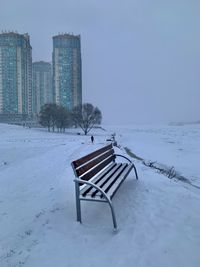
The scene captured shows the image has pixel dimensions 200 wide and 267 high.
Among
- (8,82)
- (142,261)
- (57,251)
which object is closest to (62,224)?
(57,251)

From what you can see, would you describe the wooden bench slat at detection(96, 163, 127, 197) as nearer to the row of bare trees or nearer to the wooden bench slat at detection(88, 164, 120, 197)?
the wooden bench slat at detection(88, 164, 120, 197)

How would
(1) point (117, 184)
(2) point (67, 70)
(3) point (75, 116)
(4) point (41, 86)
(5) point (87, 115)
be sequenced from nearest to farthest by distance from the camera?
1. (1) point (117, 184)
2. (5) point (87, 115)
3. (3) point (75, 116)
4. (2) point (67, 70)
5. (4) point (41, 86)

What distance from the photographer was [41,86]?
12669cm

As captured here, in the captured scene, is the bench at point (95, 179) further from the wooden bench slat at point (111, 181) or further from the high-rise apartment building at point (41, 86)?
the high-rise apartment building at point (41, 86)

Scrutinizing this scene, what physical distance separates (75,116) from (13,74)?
50.5 metres

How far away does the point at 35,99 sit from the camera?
119938mm

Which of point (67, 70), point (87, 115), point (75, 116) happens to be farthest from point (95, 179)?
point (67, 70)

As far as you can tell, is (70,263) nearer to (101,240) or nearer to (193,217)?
(101,240)

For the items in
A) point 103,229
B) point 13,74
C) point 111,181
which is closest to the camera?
point 103,229

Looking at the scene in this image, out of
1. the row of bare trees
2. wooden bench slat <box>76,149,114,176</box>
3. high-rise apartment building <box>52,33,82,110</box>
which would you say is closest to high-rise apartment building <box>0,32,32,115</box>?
high-rise apartment building <box>52,33,82,110</box>

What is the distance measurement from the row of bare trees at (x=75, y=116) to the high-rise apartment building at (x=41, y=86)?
54.3m

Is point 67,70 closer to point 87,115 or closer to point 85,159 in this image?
point 87,115

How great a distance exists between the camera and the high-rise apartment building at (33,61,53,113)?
12159 cm

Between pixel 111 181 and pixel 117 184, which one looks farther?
pixel 111 181
